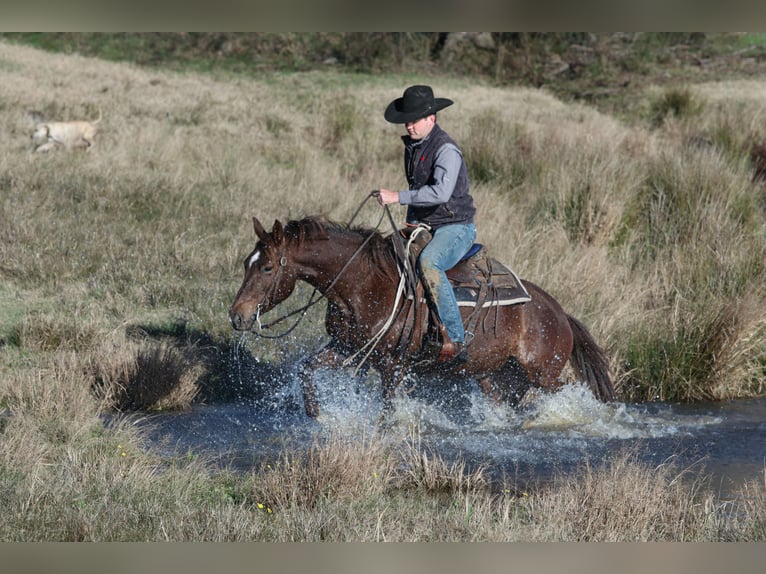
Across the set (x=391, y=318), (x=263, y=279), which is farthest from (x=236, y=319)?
(x=391, y=318)

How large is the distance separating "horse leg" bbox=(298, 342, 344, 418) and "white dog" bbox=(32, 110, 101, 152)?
11518 mm

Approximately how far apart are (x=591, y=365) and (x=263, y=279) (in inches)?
131

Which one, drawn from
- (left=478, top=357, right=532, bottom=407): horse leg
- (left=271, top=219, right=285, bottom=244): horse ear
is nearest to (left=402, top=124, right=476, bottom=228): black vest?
(left=271, top=219, right=285, bottom=244): horse ear

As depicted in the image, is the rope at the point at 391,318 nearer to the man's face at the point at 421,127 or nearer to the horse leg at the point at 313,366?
the horse leg at the point at 313,366

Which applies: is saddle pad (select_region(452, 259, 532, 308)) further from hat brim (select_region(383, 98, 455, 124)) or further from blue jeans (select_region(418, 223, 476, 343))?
hat brim (select_region(383, 98, 455, 124))

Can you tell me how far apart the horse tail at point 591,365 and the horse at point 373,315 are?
182 mm

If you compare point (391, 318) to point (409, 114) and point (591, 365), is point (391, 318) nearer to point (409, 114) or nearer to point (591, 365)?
point (409, 114)

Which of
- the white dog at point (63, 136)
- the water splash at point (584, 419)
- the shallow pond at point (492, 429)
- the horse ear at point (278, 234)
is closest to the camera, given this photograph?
the horse ear at point (278, 234)

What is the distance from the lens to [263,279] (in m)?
7.17

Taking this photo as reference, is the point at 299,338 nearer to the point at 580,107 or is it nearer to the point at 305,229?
the point at 305,229

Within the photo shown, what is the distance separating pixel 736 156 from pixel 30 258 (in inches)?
429

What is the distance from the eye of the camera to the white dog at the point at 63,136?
17.7 m

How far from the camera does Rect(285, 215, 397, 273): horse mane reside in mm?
7457

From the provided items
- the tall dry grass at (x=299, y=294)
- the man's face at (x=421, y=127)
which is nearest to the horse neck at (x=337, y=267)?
the man's face at (x=421, y=127)
